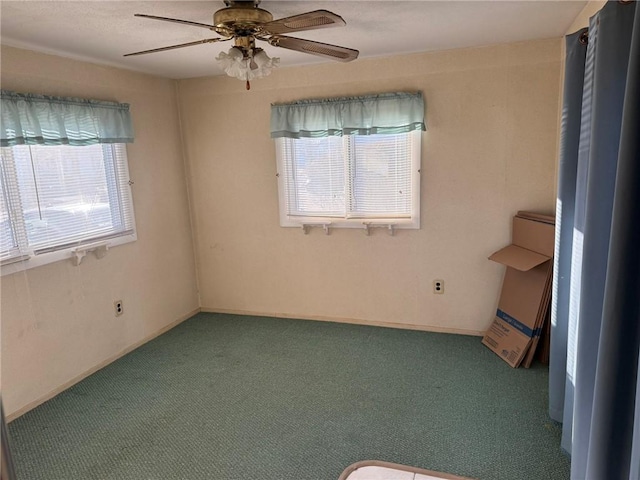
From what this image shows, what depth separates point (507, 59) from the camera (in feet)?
10.3

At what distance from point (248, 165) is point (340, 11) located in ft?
6.30

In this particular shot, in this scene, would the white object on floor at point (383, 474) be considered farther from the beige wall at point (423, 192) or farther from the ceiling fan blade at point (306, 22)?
the ceiling fan blade at point (306, 22)

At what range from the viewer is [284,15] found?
2287 mm

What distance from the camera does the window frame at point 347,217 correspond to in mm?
3449

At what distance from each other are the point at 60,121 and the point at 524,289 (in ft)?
11.2

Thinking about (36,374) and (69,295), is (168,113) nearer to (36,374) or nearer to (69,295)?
(69,295)

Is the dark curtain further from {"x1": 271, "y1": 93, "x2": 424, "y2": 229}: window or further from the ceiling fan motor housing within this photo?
{"x1": 271, "y1": 93, "x2": 424, "y2": 229}: window

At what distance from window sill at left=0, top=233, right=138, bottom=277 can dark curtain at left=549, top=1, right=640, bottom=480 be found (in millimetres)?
3047

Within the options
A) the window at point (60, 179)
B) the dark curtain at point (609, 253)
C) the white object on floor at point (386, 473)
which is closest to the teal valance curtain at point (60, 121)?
the window at point (60, 179)

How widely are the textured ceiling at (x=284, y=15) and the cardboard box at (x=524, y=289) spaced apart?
4.37ft

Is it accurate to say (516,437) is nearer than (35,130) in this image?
Yes

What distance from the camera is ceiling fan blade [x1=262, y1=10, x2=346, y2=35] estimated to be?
1.64 meters

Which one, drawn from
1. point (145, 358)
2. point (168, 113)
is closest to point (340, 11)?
point (168, 113)

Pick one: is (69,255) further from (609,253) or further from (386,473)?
(609,253)
